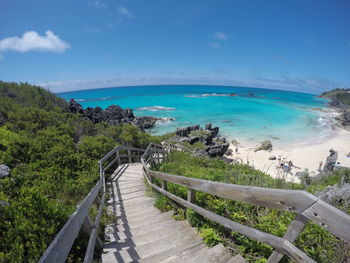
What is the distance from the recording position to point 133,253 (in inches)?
105

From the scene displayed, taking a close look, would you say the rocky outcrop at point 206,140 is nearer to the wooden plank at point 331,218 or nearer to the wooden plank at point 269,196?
the wooden plank at point 269,196

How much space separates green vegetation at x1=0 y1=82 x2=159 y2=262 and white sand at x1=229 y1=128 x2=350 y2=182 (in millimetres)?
12787

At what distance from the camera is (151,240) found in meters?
2.96

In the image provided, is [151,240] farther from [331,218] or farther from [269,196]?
[331,218]

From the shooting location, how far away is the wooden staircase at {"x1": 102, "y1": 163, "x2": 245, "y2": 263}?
7.60 ft

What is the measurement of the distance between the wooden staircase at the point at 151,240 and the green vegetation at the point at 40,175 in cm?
→ 54

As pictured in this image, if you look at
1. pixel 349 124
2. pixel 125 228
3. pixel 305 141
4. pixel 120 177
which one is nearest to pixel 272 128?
pixel 305 141

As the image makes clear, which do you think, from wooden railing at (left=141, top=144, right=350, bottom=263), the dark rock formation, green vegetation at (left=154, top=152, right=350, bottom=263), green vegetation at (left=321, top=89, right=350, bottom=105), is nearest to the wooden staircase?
green vegetation at (left=154, top=152, right=350, bottom=263)

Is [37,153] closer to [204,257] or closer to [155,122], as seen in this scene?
[204,257]

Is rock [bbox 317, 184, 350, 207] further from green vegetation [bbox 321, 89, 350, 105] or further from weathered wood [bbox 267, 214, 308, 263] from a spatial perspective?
green vegetation [bbox 321, 89, 350, 105]

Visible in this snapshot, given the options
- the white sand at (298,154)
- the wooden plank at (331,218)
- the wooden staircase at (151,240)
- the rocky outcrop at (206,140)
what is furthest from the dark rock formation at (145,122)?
the wooden plank at (331,218)

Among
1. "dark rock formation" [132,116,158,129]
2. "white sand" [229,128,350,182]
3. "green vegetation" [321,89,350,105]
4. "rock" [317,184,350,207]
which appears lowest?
"white sand" [229,128,350,182]

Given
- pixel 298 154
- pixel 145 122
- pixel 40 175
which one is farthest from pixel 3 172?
pixel 145 122

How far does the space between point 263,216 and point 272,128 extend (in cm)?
3598
